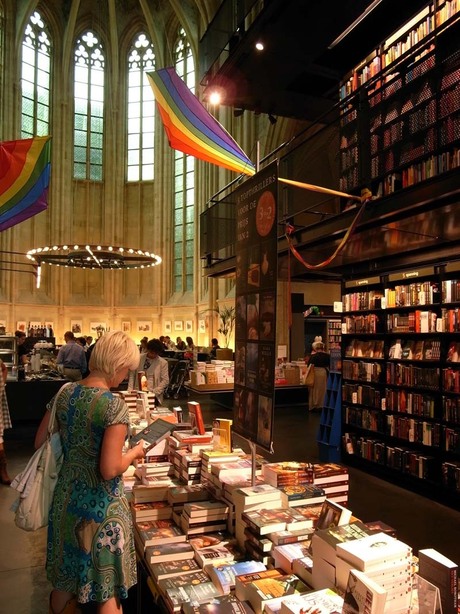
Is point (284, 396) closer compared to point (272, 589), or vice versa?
point (272, 589)

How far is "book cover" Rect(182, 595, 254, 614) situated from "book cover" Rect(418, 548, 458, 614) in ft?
2.18

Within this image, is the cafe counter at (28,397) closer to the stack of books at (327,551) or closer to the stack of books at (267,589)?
the stack of books at (267,589)

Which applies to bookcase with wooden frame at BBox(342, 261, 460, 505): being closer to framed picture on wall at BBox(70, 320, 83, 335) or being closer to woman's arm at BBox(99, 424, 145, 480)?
woman's arm at BBox(99, 424, 145, 480)

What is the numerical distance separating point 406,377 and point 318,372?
4.43 metres

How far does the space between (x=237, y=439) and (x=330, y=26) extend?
6.04 m

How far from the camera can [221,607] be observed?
6.13 feet

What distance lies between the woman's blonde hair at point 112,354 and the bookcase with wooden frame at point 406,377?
3.89m

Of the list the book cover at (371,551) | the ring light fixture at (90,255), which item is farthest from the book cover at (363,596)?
the ring light fixture at (90,255)

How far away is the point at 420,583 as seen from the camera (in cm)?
164

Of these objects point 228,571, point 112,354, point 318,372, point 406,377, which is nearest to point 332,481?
point 228,571

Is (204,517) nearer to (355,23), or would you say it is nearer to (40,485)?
(40,485)

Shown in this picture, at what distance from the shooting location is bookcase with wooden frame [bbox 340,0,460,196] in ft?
15.0

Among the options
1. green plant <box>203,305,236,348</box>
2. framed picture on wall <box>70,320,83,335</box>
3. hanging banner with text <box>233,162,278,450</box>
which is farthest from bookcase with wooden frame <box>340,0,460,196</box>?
framed picture on wall <box>70,320,83,335</box>

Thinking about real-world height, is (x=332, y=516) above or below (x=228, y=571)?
above
